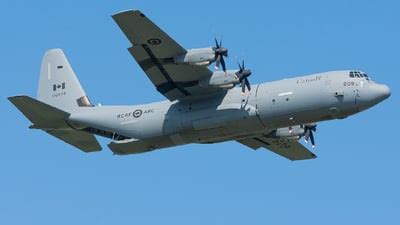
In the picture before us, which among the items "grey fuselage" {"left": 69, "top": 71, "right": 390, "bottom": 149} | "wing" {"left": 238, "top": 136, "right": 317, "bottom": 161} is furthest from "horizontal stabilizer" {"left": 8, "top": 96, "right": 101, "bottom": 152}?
"wing" {"left": 238, "top": 136, "right": 317, "bottom": 161}

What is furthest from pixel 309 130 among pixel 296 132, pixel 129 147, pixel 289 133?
pixel 129 147

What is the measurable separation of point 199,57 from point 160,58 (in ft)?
7.19

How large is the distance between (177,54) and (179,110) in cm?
302

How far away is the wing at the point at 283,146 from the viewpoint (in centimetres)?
4762

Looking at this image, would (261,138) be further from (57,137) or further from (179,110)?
(57,137)

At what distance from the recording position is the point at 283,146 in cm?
4856

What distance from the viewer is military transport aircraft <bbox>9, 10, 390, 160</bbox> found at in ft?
132

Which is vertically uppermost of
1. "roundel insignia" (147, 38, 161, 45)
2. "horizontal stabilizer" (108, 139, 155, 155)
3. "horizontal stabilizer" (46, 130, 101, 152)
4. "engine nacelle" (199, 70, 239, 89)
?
"roundel insignia" (147, 38, 161, 45)

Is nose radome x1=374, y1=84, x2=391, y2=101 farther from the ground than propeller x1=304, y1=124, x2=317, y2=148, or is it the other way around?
propeller x1=304, y1=124, x2=317, y2=148

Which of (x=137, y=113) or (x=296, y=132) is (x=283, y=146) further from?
(x=137, y=113)

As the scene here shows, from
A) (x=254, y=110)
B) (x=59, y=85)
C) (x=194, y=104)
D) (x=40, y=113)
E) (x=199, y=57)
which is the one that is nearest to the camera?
(x=199, y=57)

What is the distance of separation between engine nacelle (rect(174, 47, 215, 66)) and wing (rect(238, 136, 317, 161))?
26.7 ft

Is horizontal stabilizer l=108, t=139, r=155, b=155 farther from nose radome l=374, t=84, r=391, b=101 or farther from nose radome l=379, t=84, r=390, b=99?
nose radome l=379, t=84, r=390, b=99

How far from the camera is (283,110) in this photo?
1599 inches
